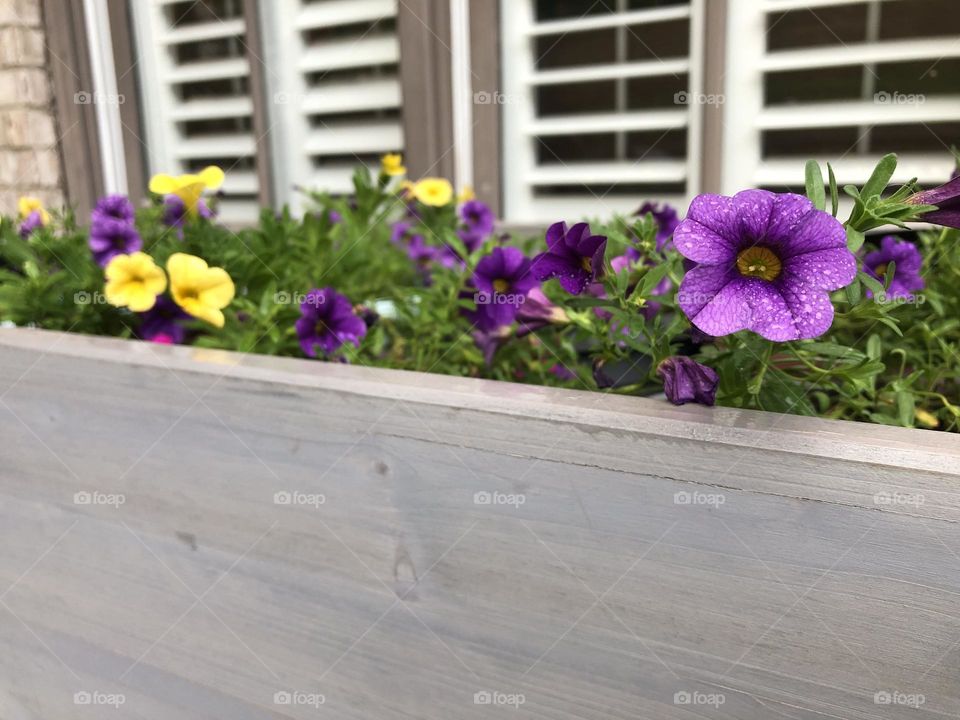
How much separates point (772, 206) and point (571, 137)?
156cm

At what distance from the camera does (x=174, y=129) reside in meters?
2.71

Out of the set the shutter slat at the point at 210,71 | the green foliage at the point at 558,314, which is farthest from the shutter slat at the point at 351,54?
the green foliage at the point at 558,314

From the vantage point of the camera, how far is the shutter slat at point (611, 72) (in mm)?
1881

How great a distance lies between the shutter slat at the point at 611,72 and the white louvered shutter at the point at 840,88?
149mm

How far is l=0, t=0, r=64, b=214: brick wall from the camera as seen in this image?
2.58 metres

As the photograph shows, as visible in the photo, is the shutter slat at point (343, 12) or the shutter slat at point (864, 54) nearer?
the shutter slat at point (864, 54)

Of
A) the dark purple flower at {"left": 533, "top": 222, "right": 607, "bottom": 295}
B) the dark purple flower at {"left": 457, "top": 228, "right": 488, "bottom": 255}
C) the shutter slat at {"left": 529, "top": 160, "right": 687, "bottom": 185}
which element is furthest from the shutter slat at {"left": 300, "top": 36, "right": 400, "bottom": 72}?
the dark purple flower at {"left": 533, "top": 222, "right": 607, "bottom": 295}

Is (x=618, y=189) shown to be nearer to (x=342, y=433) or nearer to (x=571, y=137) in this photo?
(x=571, y=137)

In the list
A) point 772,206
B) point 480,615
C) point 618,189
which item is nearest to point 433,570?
point 480,615

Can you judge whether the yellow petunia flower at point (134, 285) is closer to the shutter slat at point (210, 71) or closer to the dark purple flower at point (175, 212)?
the dark purple flower at point (175, 212)

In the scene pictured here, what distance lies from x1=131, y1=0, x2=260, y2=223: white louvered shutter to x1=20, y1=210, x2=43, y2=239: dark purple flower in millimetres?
939

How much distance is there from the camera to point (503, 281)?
3.24 ft

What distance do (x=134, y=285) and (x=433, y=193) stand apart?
24.8 inches

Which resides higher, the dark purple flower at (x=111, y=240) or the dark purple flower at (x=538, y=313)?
the dark purple flower at (x=111, y=240)
